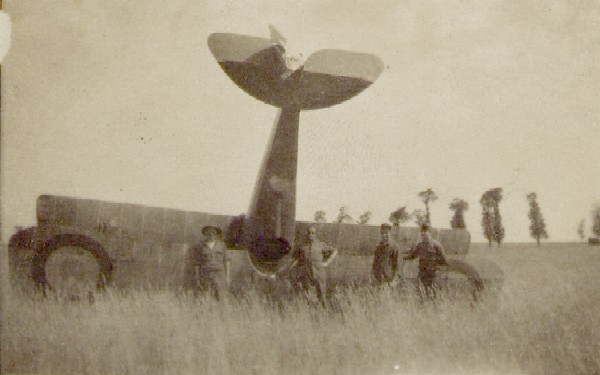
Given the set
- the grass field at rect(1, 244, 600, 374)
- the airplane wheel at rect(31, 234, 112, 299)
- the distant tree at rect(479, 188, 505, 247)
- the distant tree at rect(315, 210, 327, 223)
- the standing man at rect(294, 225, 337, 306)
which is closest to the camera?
the grass field at rect(1, 244, 600, 374)

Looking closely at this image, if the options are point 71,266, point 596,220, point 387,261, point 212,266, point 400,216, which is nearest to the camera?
point 71,266

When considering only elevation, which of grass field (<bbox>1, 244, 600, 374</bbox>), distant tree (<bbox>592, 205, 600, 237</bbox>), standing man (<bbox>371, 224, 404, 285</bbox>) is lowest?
grass field (<bbox>1, 244, 600, 374</bbox>)

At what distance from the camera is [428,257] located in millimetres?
5258

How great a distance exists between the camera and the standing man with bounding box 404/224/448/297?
522 cm

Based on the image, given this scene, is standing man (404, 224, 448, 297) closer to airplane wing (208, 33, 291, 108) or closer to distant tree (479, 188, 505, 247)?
distant tree (479, 188, 505, 247)

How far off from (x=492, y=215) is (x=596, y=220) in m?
1.16

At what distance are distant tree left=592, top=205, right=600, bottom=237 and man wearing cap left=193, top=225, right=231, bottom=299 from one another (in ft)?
13.3

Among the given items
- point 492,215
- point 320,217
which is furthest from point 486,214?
point 320,217

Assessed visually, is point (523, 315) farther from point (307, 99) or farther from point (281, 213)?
point (307, 99)

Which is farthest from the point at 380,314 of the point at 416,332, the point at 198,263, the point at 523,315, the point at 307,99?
the point at 307,99

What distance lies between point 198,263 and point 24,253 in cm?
166

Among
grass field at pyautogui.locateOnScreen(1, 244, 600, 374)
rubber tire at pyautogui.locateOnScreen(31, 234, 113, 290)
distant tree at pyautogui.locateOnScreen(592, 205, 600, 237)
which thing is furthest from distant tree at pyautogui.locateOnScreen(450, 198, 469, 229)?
rubber tire at pyautogui.locateOnScreen(31, 234, 113, 290)

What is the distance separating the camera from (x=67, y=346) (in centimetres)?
381

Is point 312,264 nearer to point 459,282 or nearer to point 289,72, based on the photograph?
point 459,282
